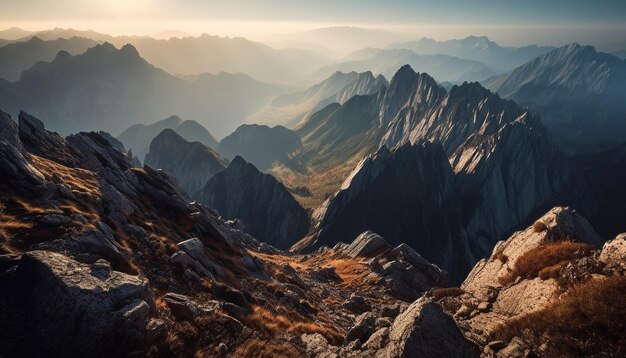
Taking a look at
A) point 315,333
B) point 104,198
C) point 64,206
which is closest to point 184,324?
point 315,333

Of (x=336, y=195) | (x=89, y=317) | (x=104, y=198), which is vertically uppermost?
(x=104, y=198)

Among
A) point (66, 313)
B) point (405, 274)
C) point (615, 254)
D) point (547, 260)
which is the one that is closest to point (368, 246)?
point (405, 274)

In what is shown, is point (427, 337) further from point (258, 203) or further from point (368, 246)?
point (258, 203)

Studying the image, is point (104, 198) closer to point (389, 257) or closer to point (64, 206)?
point (64, 206)

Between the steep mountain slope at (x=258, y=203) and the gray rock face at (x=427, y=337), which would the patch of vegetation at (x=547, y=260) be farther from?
the steep mountain slope at (x=258, y=203)

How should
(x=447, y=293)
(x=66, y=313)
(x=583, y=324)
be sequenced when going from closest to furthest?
(x=583, y=324), (x=66, y=313), (x=447, y=293)

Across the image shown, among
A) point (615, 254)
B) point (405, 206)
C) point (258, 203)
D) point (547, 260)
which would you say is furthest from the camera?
point (258, 203)

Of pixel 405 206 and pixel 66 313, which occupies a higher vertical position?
pixel 66 313

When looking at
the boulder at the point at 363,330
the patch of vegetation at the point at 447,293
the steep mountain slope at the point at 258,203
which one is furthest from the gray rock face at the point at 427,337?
the steep mountain slope at the point at 258,203
